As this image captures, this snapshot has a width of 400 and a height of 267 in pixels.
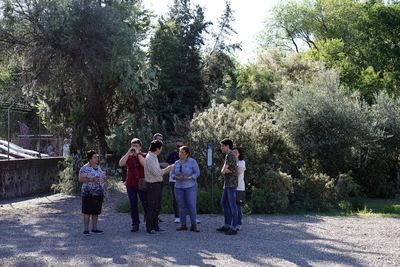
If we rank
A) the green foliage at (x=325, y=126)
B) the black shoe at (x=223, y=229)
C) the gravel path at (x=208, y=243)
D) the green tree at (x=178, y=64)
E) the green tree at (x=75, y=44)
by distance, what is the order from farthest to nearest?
1. the green tree at (x=178, y=64)
2. the green foliage at (x=325, y=126)
3. the green tree at (x=75, y=44)
4. the black shoe at (x=223, y=229)
5. the gravel path at (x=208, y=243)

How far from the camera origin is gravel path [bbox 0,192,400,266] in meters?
8.23

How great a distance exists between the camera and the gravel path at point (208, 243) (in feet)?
27.0

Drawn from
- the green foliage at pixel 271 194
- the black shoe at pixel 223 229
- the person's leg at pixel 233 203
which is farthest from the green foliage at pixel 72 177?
the person's leg at pixel 233 203

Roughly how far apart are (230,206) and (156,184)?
144 centimetres

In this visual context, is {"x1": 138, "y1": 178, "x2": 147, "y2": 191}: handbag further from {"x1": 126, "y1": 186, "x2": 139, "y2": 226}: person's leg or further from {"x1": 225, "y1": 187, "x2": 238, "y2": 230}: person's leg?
{"x1": 225, "y1": 187, "x2": 238, "y2": 230}: person's leg

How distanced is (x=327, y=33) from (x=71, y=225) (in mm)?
40712

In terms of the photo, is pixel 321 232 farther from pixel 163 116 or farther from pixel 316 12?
pixel 316 12

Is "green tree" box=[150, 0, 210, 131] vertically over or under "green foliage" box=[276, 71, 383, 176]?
over

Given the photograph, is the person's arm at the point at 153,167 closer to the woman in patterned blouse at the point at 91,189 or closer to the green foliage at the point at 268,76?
the woman in patterned blouse at the point at 91,189

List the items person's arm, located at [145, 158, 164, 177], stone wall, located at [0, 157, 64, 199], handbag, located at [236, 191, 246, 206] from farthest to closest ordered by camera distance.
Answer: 1. stone wall, located at [0, 157, 64, 199]
2. handbag, located at [236, 191, 246, 206]
3. person's arm, located at [145, 158, 164, 177]

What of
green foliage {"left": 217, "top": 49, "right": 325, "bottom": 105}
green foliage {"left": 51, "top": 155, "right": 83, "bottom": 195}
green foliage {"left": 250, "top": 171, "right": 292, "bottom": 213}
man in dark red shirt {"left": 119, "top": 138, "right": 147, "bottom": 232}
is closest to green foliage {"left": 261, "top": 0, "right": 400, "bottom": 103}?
green foliage {"left": 217, "top": 49, "right": 325, "bottom": 105}

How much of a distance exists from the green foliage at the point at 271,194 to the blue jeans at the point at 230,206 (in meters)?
3.79

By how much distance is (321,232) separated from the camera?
1112 cm

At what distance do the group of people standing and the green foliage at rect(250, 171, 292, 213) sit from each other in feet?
12.2
